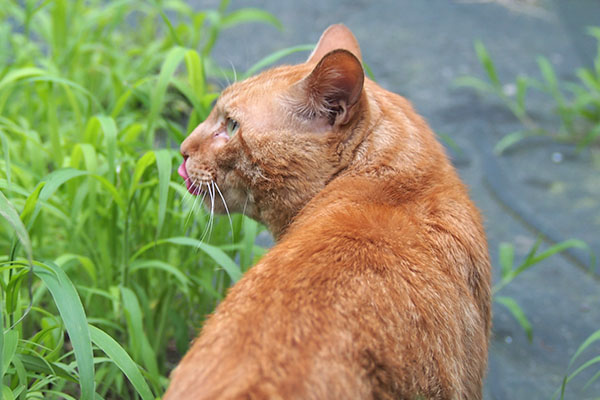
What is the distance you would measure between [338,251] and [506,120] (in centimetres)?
312

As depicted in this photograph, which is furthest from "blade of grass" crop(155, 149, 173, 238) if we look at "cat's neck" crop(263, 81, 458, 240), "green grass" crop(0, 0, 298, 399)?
"cat's neck" crop(263, 81, 458, 240)

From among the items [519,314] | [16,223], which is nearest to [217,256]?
[16,223]

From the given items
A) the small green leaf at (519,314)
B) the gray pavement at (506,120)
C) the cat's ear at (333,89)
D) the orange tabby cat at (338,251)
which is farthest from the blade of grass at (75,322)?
the small green leaf at (519,314)

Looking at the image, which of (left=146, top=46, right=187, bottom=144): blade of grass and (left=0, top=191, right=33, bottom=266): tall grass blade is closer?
(left=0, top=191, right=33, bottom=266): tall grass blade

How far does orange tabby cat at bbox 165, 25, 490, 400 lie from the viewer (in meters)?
1.38

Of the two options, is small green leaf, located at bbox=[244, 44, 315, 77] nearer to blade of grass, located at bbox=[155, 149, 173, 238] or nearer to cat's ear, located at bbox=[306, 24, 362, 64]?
cat's ear, located at bbox=[306, 24, 362, 64]

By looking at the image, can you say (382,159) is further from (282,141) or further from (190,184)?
(190,184)

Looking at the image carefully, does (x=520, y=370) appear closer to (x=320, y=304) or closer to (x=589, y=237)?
(x=589, y=237)

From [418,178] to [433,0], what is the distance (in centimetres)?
410

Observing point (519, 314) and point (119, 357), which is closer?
point (119, 357)

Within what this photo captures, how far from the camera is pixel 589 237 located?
3465 millimetres

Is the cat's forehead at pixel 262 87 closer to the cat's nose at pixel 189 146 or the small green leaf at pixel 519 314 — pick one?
the cat's nose at pixel 189 146

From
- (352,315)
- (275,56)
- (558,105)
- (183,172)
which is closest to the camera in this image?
(352,315)

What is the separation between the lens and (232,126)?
2.06 m
